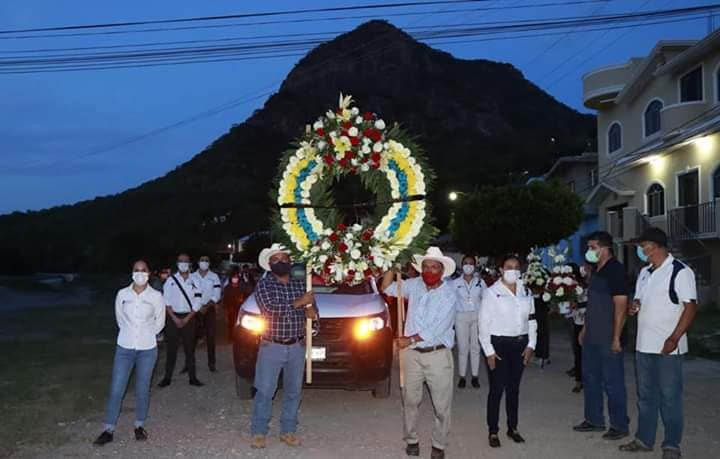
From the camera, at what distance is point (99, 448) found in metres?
7.10

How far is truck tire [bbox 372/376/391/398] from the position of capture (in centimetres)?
937

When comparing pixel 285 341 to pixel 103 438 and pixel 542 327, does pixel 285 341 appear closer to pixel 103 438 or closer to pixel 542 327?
pixel 103 438

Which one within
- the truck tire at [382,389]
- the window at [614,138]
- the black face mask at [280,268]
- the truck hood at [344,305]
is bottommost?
the truck tire at [382,389]

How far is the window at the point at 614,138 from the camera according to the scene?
34094mm

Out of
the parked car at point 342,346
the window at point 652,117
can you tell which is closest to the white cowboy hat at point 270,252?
the parked car at point 342,346

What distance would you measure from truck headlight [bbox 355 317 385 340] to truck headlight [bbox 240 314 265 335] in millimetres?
1145

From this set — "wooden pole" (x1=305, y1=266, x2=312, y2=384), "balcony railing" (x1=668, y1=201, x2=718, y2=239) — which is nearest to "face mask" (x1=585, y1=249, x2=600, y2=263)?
"wooden pole" (x1=305, y1=266, x2=312, y2=384)

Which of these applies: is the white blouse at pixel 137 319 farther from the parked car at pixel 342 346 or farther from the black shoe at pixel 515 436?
the black shoe at pixel 515 436

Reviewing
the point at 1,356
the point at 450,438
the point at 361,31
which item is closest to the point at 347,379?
the point at 450,438

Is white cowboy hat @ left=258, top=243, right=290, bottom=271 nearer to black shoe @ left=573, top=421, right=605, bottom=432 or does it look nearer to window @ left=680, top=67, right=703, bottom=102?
black shoe @ left=573, top=421, right=605, bottom=432

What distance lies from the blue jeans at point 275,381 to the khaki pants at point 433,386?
1.14 meters

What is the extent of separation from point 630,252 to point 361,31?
120197 millimetres

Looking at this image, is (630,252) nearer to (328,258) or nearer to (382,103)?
(328,258)

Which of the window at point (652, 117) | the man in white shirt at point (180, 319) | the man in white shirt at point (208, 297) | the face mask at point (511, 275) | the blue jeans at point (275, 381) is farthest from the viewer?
the window at point (652, 117)
